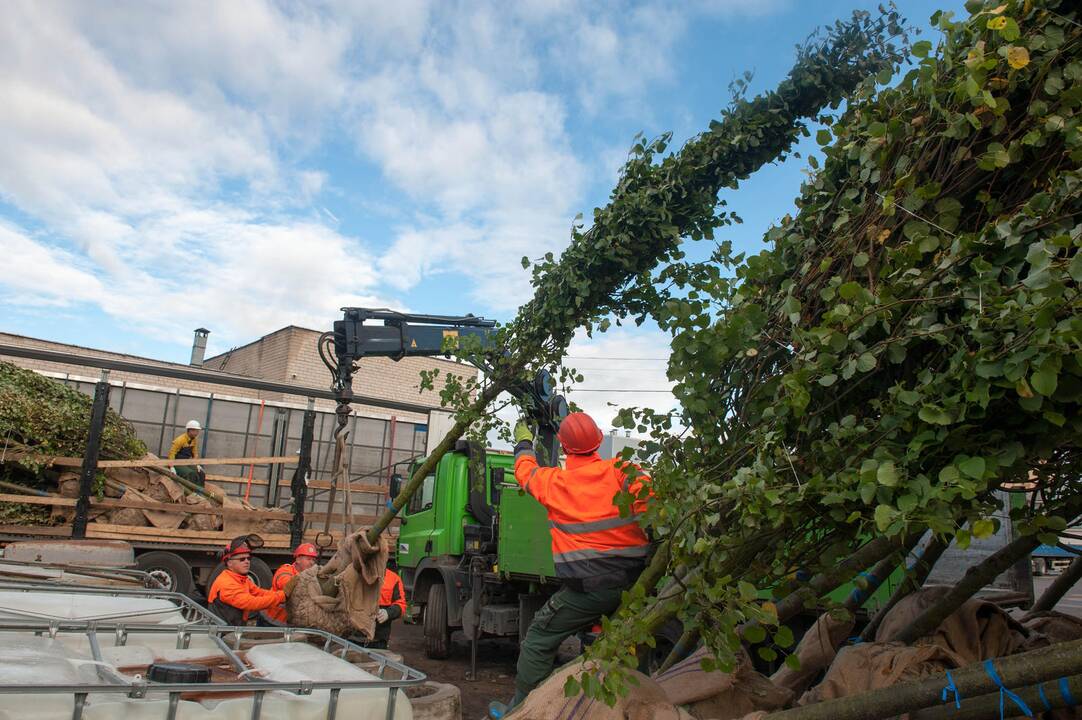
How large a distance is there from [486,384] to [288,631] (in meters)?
2.64

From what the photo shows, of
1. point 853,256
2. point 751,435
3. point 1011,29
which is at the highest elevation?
point 1011,29

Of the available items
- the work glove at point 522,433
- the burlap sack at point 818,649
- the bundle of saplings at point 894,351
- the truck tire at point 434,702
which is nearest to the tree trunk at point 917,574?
the burlap sack at point 818,649

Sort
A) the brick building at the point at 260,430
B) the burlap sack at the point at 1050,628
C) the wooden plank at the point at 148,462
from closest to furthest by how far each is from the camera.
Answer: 1. the burlap sack at the point at 1050,628
2. the wooden plank at the point at 148,462
3. the brick building at the point at 260,430

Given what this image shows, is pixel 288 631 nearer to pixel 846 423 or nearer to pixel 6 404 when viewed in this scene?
pixel 846 423

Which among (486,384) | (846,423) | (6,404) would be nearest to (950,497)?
(846,423)

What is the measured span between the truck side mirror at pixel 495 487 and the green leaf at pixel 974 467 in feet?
24.4

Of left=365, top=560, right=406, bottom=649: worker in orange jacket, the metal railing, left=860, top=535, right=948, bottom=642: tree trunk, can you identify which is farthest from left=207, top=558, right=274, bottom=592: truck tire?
left=860, top=535, right=948, bottom=642: tree trunk

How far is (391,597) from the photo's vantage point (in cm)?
673

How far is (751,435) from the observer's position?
8.17ft

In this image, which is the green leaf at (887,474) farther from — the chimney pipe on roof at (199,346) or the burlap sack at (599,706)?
the chimney pipe on roof at (199,346)

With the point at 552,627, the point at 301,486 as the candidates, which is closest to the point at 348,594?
the point at 552,627

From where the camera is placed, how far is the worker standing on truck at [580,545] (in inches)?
152

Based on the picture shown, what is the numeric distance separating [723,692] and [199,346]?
31047 mm

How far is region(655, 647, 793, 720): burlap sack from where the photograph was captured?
2926 millimetres
